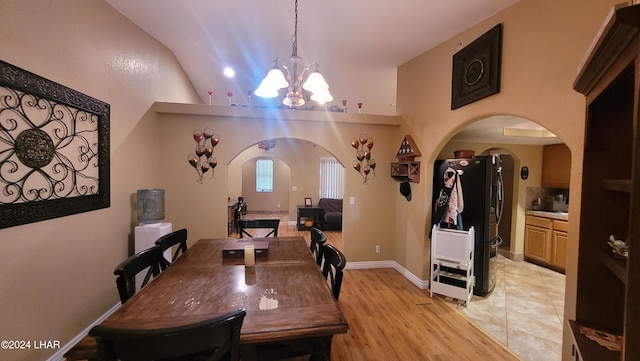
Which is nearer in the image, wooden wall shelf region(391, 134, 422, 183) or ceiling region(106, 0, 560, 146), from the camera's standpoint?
ceiling region(106, 0, 560, 146)

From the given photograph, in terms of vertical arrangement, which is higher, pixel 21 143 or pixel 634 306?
pixel 21 143

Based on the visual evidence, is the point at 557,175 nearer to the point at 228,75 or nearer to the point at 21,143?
the point at 228,75

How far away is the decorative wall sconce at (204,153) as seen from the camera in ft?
11.5

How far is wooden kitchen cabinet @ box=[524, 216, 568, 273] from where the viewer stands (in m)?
4.05

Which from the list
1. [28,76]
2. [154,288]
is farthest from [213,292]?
[28,76]

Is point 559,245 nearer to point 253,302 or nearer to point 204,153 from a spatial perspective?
point 253,302

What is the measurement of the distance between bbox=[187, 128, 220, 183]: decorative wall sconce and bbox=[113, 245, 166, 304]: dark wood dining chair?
170cm

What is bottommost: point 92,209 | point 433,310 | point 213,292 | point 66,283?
point 433,310

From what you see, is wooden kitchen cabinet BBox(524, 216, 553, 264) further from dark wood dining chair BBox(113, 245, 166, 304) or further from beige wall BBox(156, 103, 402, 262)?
dark wood dining chair BBox(113, 245, 166, 304)

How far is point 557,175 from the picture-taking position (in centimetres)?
452

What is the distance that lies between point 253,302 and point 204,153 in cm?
266

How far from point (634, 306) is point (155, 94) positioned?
14.3ft

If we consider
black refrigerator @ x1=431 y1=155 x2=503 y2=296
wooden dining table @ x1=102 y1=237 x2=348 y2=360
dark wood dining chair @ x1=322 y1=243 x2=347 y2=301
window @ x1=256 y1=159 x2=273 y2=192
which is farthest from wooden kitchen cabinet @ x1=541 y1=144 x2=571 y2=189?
window @ x1=256 y1=159 x2=273 y2=192

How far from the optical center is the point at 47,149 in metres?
1.84
